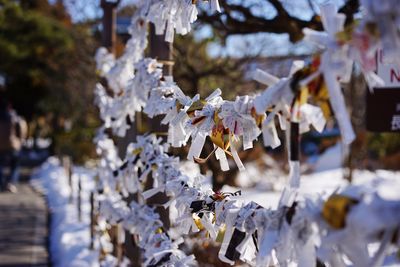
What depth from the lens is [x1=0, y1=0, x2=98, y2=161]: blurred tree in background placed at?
17.5 meters

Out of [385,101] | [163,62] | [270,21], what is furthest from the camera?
[270,21]

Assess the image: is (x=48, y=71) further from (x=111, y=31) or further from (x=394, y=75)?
(x=394, y=75)

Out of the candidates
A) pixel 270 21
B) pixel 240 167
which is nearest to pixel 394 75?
pixel 240 167

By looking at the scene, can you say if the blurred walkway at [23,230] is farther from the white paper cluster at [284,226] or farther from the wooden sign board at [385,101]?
the wooden sign board at [385,101]

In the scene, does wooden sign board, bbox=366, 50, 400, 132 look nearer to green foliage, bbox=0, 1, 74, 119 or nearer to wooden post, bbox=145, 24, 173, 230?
wooden post, bbox=145, 24, 173, 230

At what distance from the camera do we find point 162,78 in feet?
11.3

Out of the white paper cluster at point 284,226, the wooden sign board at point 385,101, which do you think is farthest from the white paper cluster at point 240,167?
the wooden sign board at point 385,101

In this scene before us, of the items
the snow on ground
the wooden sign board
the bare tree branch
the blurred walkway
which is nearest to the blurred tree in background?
the snow on ground

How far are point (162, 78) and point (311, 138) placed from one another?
61.1 feet

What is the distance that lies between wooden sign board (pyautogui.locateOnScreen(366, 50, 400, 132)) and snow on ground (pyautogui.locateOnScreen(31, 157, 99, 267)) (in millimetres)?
3395

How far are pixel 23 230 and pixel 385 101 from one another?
608 centimetres

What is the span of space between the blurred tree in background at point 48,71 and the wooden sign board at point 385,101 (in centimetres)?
1222

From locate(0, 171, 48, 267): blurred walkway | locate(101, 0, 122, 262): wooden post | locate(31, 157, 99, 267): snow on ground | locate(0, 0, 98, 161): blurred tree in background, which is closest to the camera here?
locate(101, 0, 122, 262): wooden post

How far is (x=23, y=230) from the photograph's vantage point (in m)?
7.83
